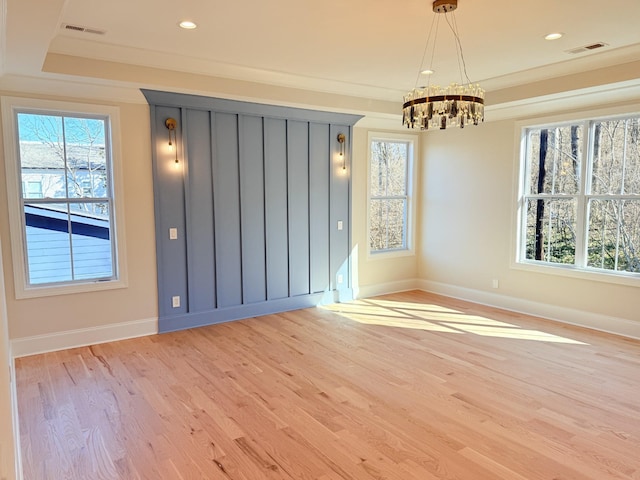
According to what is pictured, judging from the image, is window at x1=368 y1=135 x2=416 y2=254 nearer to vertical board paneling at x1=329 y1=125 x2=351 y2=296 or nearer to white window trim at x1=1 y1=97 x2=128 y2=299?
vertical board paneling at x1=329 y1=125 x2=351 y2=296

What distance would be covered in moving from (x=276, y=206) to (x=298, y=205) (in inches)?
12.7

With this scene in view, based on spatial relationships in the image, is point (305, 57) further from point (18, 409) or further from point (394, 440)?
point (18, 409)

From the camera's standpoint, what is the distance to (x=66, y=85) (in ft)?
13.5

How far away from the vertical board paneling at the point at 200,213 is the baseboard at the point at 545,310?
3446mm

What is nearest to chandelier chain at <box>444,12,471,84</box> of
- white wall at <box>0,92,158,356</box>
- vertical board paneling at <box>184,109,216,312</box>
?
vertical board paneling at <box>184,109,216,312</box>

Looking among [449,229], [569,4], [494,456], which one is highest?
[569,4]

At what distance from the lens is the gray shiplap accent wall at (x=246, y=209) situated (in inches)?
190

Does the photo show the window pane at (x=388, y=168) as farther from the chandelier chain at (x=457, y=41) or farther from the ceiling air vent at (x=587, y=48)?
the ceiling air vent at (x=587, y=48)

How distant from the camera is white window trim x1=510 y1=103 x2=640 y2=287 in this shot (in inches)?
185

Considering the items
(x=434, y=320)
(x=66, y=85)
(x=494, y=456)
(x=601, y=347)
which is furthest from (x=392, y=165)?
(x=494, y=456)

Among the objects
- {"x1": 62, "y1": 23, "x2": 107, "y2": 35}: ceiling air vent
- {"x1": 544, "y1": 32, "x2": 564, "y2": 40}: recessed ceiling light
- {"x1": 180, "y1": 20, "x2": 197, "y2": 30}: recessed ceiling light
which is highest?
{"x1": 62, "y1": 23, "x2": 107, "y2": 35}: ceiling air vent

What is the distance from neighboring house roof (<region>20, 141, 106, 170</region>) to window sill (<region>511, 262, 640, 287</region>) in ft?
16.5

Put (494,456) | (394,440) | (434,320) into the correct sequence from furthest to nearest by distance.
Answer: (434,320) < (394,440) < (494,456)

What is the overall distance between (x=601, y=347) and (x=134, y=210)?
491 centimetres
